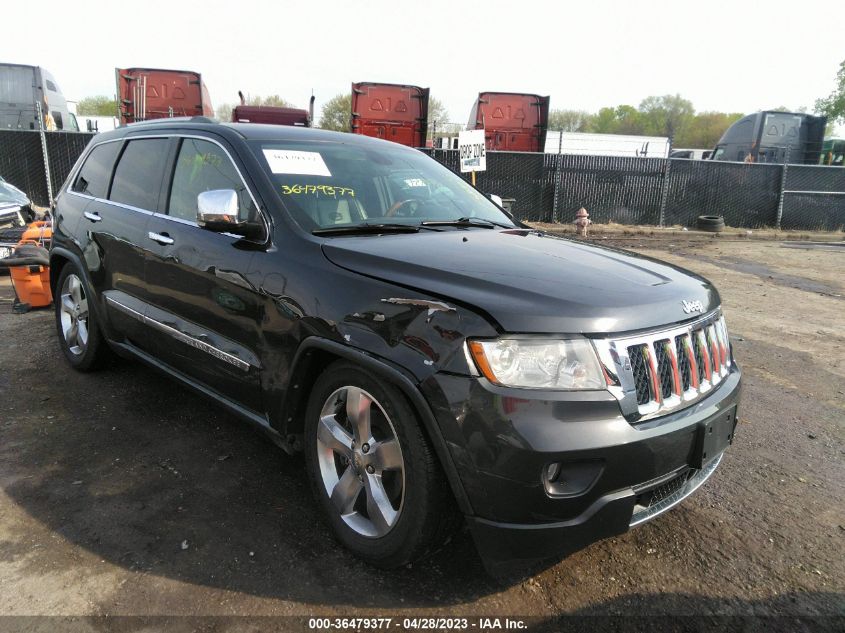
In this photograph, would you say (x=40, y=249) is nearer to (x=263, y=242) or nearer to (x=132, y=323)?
(x=132, y=323)

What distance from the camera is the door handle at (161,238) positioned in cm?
334

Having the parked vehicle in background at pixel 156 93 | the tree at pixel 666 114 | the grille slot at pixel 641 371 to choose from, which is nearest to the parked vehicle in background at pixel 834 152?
the parked vehicle in background at pixel 156 93

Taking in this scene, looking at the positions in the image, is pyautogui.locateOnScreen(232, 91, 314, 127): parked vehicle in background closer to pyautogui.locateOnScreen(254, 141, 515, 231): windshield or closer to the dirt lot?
the dirt lot

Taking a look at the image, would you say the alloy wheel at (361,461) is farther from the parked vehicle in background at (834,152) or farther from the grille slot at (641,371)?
the parked vehicle in background at (834,152)

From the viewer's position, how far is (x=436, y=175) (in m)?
3.80

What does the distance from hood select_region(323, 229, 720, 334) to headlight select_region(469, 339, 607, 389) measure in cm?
5

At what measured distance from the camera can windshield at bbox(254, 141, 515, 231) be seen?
2.93 m

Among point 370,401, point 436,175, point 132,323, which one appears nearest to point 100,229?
point 132,323

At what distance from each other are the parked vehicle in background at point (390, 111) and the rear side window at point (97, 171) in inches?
411

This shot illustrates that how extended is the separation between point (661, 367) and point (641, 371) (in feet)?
0.39

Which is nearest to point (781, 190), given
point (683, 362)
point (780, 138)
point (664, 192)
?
point (780, 138)

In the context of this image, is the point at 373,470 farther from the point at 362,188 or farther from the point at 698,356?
the point at 362,188

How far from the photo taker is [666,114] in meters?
91.1

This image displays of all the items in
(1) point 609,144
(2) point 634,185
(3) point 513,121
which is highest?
(1) point 609,144
